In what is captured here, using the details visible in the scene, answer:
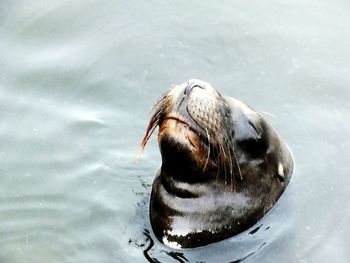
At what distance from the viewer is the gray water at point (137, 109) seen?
7.76 metres

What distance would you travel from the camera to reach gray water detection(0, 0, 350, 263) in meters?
7.76

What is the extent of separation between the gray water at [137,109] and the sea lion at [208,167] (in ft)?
0.55

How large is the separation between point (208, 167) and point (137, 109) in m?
2.29

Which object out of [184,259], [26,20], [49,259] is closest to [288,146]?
[184,259]

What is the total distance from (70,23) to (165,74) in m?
1.40

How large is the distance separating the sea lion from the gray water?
0.55ft

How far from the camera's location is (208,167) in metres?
7.23

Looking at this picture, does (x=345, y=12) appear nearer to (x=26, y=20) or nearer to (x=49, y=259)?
(x=26, y=20)

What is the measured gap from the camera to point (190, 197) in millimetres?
7344

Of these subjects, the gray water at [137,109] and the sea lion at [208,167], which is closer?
the sea lion at [208,167]

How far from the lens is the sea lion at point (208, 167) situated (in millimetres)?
7008

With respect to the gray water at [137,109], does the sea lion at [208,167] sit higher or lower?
higher

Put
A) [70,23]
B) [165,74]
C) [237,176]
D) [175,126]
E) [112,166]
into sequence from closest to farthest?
[175,126] < [237,176] < [112,166] < [165,74] < [70,23]

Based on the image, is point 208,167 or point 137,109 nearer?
point 208,167
